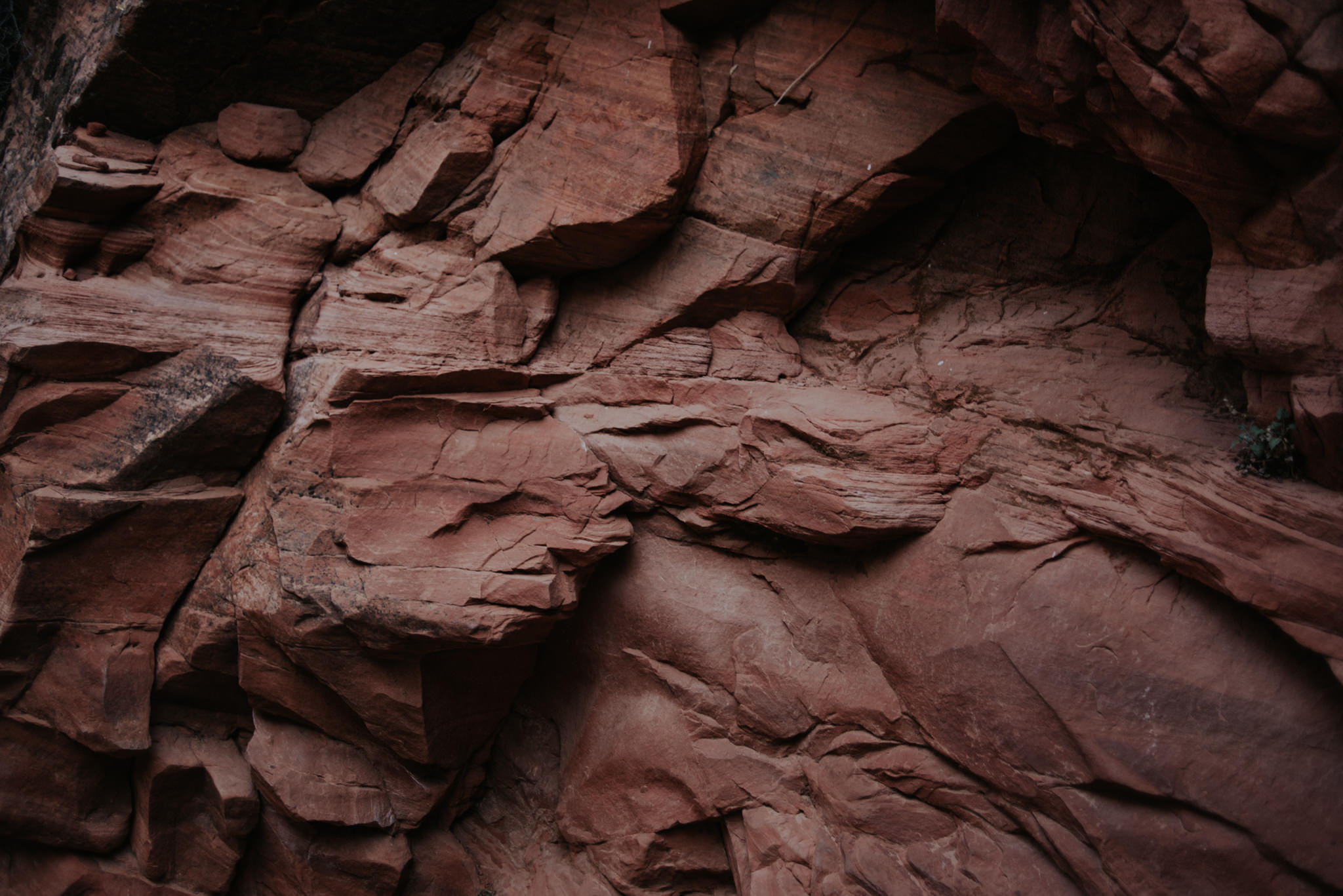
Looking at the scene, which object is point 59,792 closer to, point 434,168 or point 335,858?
point 335,858

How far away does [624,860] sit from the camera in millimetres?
5211

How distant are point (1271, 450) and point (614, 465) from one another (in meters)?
3.32

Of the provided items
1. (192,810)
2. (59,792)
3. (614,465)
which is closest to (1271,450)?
(614,465)

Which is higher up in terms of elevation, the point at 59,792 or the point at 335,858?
the point at 59,792

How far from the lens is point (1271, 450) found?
13.0ft

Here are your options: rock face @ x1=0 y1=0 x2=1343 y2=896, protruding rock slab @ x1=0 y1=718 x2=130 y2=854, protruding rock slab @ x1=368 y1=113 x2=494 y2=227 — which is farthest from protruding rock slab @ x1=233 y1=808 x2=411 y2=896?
protruding rock slab @ x1=368 y1=113 x2=494 y2=227

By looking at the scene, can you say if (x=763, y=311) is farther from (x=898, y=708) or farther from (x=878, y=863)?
(x=878, y=863)

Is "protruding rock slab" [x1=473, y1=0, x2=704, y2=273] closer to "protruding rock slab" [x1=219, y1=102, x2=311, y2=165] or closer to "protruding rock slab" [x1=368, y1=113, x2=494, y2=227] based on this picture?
"protruding rock slab" [x1=368, y1=113, x2=494, y2=227]

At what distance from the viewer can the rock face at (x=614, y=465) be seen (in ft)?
14.2

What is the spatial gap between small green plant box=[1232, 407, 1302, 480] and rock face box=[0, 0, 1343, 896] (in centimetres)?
6

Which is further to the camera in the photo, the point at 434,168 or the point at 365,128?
the point at 365,128

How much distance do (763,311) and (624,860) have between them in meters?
3.52

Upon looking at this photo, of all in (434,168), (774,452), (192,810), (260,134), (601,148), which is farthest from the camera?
(260,134)

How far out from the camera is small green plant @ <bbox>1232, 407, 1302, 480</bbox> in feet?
12.9
